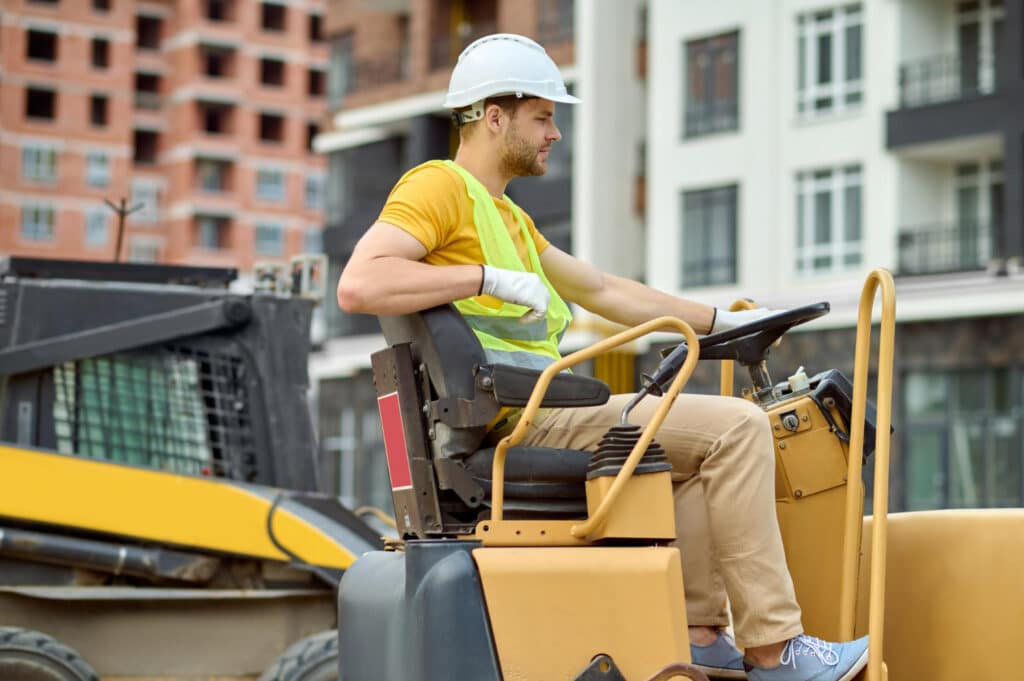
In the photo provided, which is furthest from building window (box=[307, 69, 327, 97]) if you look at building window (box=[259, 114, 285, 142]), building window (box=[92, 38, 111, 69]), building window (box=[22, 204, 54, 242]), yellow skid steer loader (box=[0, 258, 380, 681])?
yellow skid steer loader (box=[0, 258, 380, 681])

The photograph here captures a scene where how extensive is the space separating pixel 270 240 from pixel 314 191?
4534 millimetres

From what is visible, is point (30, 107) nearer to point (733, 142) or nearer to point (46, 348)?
point (733, 142)

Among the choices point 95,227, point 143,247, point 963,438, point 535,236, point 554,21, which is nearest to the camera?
point 535,236

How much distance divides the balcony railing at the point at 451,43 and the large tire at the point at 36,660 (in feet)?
123

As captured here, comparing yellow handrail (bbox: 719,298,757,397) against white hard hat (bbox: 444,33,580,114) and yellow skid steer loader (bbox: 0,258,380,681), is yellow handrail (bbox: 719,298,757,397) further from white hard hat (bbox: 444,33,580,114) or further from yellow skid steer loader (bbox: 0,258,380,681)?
yellow skid steer loader (bbox: 0,258,380,681)

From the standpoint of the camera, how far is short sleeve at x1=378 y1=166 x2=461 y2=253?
5.28 metres

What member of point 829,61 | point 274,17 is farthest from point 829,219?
point 274,17

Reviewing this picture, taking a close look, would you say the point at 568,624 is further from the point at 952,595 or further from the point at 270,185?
the point at 270,185

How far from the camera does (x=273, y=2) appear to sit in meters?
92.2

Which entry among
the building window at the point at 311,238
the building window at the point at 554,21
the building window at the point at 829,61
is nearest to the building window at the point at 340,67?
the building window at the point at 554,21

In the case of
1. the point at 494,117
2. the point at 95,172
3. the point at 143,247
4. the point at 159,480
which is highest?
the point at 95,172

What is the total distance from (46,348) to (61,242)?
80.8 m

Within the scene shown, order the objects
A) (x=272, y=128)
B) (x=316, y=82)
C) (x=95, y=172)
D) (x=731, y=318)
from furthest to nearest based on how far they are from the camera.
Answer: (x=316, y=82), (x=272, y=128), (x=95, y=172), (x=731, y=318)

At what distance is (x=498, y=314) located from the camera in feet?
17.7
